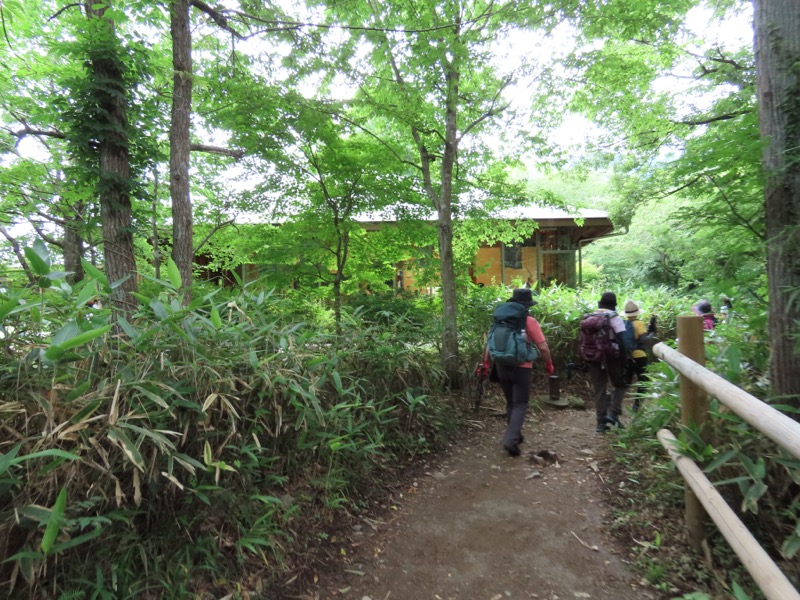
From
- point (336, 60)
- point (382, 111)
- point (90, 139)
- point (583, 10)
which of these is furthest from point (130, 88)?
point (583, 10)

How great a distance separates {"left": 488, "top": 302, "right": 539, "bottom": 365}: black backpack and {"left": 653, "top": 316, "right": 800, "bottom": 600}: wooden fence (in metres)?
1.31

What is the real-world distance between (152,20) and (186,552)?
596 centimetres

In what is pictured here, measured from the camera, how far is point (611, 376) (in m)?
4.99

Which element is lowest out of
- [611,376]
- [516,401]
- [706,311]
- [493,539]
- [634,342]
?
[493,539]

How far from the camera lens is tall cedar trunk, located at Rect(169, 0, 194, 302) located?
4.76 m

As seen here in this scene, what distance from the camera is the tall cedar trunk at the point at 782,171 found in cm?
236

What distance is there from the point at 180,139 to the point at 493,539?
17.4 feet

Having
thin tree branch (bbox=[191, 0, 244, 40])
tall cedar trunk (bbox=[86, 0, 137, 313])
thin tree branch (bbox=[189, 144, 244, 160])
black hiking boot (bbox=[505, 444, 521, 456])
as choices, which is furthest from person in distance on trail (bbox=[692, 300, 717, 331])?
tall cedar trunk (bbox=[86, 0, 137, 313])

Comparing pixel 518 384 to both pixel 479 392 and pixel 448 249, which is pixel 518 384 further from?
pixel 448 249

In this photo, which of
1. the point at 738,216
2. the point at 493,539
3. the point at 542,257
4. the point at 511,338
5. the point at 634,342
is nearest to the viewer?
the point at 738,216

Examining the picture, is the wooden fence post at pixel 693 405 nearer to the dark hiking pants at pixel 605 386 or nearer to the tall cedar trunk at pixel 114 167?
the dark hiking pants at pixel 605 386

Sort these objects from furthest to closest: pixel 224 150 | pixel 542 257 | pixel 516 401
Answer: pixel 542 257, pixel 224 150, pixel 516 401

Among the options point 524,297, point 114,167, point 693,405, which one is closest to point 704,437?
point 693,405

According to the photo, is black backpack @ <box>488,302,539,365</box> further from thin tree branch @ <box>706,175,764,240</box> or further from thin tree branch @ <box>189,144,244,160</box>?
thin tree branch @ <box>189,144,244,160</box>
